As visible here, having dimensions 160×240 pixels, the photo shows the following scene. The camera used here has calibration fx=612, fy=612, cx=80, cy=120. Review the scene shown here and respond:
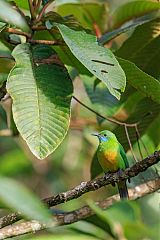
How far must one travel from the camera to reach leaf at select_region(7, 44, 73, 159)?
5.62 feet

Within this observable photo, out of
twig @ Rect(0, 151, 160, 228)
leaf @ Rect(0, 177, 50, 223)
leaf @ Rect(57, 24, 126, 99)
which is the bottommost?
twig @ Rect(0, 151, 160, 228)

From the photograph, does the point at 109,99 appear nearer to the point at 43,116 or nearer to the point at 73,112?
the point at 43,116

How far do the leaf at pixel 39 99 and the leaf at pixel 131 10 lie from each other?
0.63 meters

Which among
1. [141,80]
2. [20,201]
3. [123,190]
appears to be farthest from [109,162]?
[20,201]

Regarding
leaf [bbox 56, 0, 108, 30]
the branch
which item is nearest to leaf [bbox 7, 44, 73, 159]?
the branch

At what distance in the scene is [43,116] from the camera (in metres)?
1.76

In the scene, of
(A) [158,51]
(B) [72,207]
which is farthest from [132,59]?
(B) [72,207]

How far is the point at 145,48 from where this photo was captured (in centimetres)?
237

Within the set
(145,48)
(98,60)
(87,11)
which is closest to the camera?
(98,60)

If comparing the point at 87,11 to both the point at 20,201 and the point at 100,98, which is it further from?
the point at 20,201

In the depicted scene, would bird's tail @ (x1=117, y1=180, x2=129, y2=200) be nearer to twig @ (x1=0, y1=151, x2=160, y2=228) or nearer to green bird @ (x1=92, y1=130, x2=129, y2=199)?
green bird @ (x1=92, y1=130, x2=129, y2=199)

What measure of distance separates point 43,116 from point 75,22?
21.7 inches

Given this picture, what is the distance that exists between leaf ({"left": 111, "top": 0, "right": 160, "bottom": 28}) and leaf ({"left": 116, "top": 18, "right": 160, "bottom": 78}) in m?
0.11

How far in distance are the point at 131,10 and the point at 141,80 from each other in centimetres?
76
